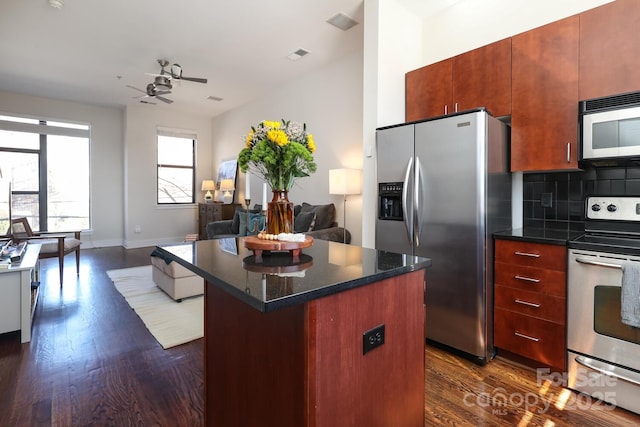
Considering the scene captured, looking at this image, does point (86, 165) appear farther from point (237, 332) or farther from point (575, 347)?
point (575, 347)

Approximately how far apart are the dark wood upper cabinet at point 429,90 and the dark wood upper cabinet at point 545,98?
0.51 metres

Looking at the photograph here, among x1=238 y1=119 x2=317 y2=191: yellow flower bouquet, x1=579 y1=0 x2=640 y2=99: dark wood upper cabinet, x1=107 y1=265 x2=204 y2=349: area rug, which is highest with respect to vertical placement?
x1=579 y1=0 x2=640 y2=99: dark wood upper cabinet

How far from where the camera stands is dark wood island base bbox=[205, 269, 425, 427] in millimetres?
952

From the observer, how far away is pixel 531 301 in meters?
2.15

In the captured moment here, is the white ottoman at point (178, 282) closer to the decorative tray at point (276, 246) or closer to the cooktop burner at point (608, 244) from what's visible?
the decorative tray at point (276, 246)

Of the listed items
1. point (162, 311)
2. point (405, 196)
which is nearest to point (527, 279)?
point (405, 196)

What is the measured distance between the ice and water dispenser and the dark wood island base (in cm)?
141

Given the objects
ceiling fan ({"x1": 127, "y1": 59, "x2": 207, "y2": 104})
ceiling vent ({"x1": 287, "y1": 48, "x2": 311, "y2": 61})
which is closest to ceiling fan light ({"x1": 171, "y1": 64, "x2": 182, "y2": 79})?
ceiling fan ({"x1": 127, "y1": 59, "x2": 207, "y2": 104})

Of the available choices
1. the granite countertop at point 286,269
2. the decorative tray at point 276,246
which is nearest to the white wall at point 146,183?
the granite countertop at point 286,269

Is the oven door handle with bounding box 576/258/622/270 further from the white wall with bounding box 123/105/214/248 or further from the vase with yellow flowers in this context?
the white wall with bounding box 123/105/214/248

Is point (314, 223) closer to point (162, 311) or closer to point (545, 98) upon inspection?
point (162, 311)

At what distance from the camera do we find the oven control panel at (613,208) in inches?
82.4

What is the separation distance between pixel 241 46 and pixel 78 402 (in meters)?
3.90

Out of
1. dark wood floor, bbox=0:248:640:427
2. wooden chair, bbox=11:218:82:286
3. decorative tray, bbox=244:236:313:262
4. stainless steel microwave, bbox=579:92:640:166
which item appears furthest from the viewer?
wooden chair, bbox=11:218:82:286
